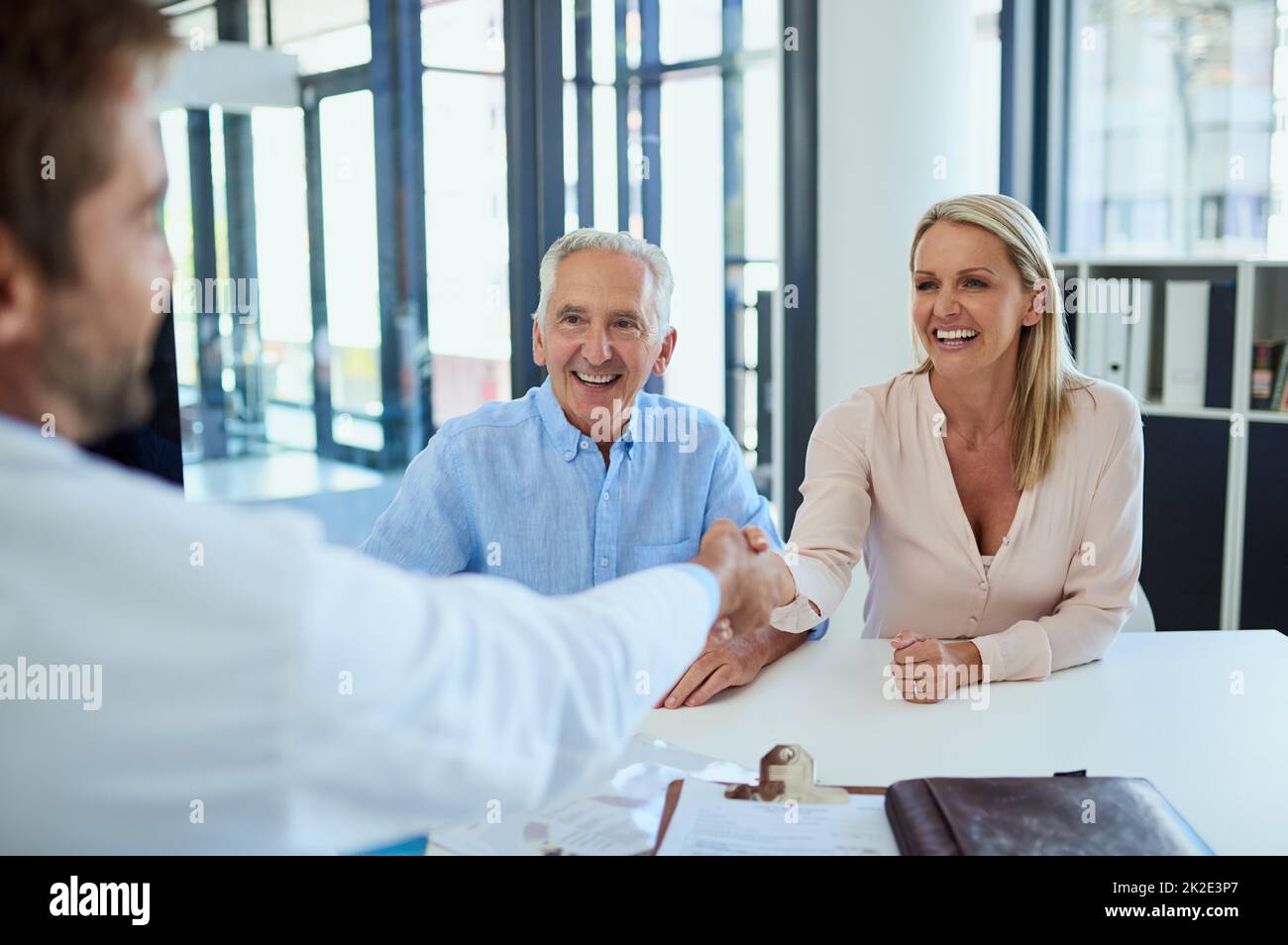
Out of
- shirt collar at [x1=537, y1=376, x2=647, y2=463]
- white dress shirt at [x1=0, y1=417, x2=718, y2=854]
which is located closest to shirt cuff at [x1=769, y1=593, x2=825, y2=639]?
shirt collar at [x1=537, y1=376, x2=647, y2=463]

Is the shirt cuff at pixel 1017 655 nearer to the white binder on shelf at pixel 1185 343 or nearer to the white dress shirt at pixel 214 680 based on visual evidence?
the white dress shirt at pixel 214 680

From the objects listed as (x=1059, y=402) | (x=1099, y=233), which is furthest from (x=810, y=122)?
(x=1059, y=402)

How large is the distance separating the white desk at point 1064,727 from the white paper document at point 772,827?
14 cm

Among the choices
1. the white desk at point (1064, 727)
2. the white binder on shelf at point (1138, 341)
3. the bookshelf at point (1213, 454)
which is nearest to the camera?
the white desk at point (1064, 727)

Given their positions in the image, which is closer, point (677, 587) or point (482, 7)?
point (677, 587)

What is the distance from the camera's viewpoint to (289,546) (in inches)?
31.6

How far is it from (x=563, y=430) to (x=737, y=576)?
95cm

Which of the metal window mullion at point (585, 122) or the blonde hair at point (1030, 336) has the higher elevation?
the metal window mullion at point (585, 122)

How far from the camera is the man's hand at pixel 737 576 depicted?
1383 mm

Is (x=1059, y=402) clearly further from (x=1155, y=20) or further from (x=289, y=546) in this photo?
(x=1155, y=20)

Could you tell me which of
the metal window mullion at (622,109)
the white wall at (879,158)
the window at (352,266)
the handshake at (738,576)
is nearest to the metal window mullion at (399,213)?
the window at (352,266)

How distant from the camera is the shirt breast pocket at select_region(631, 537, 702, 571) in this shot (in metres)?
2.29

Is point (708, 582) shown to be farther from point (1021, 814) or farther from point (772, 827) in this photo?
point (1021, 814)

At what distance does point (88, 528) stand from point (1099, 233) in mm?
4919
